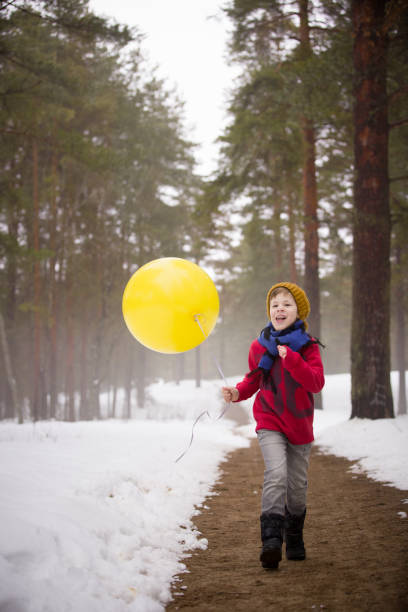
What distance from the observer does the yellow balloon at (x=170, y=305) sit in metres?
4.38

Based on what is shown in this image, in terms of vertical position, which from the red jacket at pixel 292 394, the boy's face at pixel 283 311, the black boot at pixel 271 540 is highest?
the boy's face at pixel 283 311

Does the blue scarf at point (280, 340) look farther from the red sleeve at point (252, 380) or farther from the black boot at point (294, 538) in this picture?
the black boot at point (294, 538)

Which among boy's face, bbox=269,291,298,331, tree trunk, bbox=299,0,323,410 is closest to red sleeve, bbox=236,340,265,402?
boy's face, bbox=269,291,298,331

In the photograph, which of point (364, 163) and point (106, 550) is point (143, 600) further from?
point (364, 163)

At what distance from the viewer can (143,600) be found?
2.43 m

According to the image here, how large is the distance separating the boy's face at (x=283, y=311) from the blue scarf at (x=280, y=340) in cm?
4

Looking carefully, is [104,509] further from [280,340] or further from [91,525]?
[280,340]

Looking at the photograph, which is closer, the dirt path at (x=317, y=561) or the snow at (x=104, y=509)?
the snow at (x=104, y=509)

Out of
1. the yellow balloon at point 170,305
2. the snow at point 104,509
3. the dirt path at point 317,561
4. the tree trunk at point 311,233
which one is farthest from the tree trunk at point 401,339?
the yellow balloon at point 170,305

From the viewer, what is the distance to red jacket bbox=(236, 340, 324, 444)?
3.15 metres

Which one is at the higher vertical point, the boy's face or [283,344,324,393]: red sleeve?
the boy's face

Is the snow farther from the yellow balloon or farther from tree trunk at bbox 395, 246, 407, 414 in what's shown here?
tree trunk at bbox 395, 246, 407, 414

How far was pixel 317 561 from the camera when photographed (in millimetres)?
3086

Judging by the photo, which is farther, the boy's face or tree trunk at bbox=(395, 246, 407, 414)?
tree trunk at bbox=(395, 246, 407, 414)
